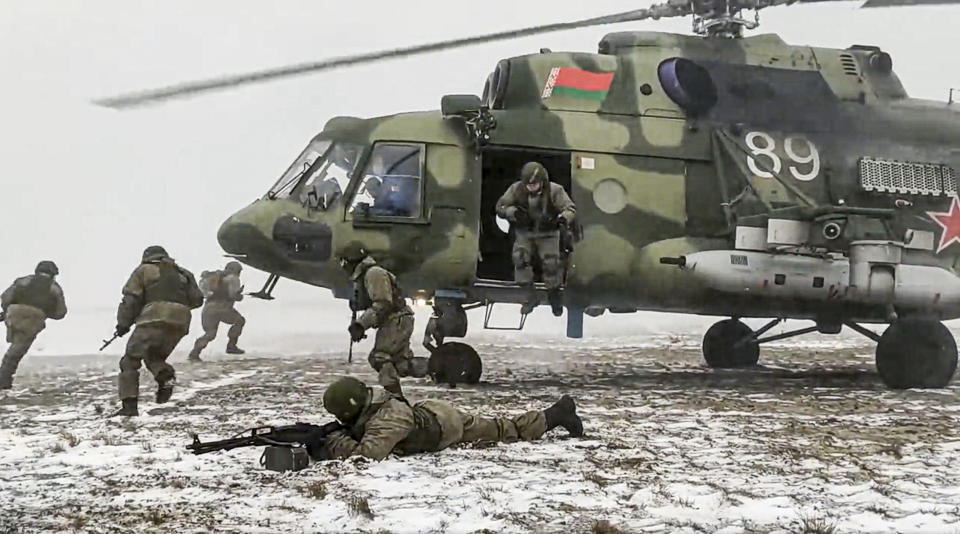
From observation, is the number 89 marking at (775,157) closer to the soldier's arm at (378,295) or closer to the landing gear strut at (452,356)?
the landing gear strut at (452,356)

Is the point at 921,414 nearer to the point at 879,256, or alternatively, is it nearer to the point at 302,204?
the point at 879,256

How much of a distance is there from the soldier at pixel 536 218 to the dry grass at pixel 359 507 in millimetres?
4608

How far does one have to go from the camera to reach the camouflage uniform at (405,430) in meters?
5.36

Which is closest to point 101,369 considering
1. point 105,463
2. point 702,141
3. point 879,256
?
point 105,463

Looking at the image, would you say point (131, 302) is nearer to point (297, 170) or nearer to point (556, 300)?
point (297, 170)

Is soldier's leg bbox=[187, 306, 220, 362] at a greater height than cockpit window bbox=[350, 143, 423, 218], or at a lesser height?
lesser

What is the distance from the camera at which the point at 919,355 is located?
9.34 meters

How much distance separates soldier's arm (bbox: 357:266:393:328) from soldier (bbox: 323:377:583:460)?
1914mm

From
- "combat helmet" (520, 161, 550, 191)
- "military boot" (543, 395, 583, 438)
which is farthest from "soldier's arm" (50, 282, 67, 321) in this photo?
"military boot" (543, 395, 583, 438)

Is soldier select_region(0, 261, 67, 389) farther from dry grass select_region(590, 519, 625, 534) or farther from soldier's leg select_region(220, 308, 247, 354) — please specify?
dry grass select_region(590, 519, 625, 534)

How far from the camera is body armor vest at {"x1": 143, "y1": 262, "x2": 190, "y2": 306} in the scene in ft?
25.3

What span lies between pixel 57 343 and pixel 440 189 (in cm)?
1129

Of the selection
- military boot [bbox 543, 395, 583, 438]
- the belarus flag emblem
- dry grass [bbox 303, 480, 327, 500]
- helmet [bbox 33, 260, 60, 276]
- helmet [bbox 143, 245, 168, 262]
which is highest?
the belarus flag emblem

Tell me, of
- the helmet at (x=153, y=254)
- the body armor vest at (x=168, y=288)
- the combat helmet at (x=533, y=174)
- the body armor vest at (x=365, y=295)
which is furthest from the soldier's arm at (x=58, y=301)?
the combat helmet at (x=533, y=174)
